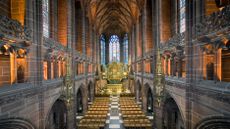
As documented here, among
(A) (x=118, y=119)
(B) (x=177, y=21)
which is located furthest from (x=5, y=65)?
(A) (x=118, y=119)

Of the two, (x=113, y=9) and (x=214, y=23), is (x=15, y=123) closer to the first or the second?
(x=214, y=23)

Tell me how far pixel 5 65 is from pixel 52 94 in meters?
4.22

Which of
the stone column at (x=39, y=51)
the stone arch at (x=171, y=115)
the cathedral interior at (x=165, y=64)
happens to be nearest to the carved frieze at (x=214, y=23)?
the cathedral interior at (x=165, y=64)

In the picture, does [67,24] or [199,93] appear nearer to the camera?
[199,93]

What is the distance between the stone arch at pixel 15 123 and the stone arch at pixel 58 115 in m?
9.07

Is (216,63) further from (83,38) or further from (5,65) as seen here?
(83,38)

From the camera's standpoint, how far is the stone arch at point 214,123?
7563mm

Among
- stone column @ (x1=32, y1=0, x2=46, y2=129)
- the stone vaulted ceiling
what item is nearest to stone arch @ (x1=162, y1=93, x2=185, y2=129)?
stone column @ (x1=32, y1=0, x2=46, y2=129)

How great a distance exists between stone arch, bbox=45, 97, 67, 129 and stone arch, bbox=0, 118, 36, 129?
9.07 metres

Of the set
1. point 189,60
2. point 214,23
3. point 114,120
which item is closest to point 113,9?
point 114,120

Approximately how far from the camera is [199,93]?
937 cm

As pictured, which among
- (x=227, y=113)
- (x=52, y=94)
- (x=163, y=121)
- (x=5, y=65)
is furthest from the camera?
(x=163, y=121)

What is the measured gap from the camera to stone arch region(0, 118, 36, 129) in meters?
7.99

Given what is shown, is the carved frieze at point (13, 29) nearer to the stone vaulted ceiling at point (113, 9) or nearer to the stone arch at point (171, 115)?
the stone arch at point (171, 115)
